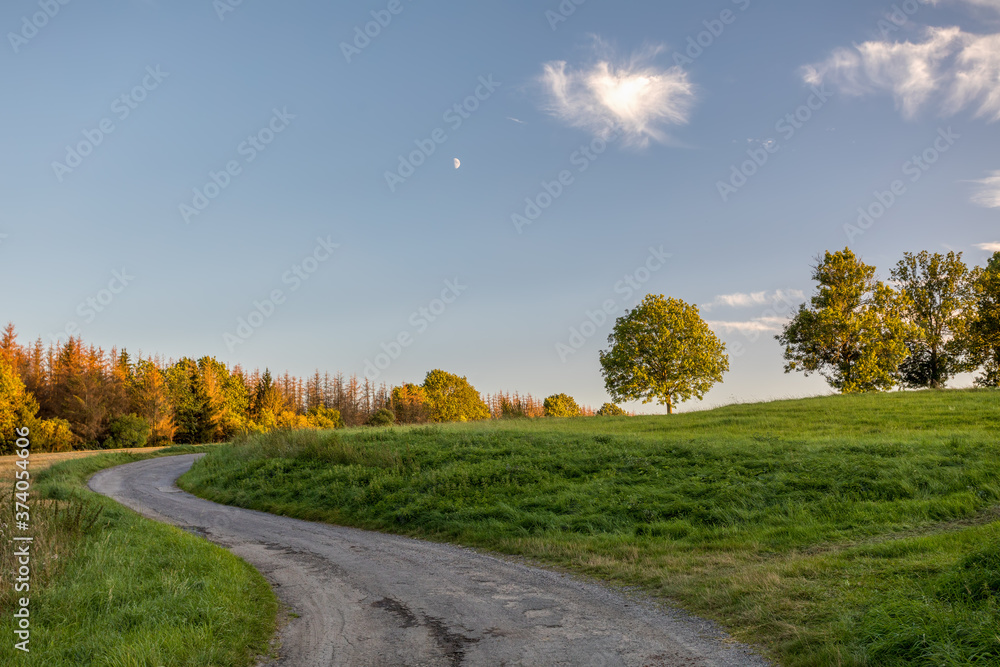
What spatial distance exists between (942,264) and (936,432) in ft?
109

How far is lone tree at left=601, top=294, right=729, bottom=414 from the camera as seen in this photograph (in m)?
53.1

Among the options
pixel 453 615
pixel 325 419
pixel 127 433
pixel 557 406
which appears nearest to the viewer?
pixel 453 615

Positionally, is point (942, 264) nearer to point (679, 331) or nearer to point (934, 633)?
point (679, 331)

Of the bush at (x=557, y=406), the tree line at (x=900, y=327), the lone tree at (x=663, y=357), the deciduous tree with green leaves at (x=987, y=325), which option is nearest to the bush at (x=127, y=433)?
the lone tree at (x=663, y=357)

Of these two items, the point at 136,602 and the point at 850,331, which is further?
the point at 850,331

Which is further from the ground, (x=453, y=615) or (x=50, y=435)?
(x=50, y=435)

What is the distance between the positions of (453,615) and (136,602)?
15.2 feet

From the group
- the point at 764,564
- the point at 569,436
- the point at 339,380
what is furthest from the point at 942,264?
the point at 339,380

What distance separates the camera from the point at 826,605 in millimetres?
7809

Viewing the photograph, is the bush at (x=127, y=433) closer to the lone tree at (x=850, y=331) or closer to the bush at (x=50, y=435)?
the bush at (x=50, y=435)

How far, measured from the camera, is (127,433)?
5912 centimetres

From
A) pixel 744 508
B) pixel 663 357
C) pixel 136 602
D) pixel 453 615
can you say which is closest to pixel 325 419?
pixel 663 357

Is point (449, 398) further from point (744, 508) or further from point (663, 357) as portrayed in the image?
point (744, 508)

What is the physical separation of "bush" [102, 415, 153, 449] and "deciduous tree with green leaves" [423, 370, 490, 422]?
Answer: 2135 inches
